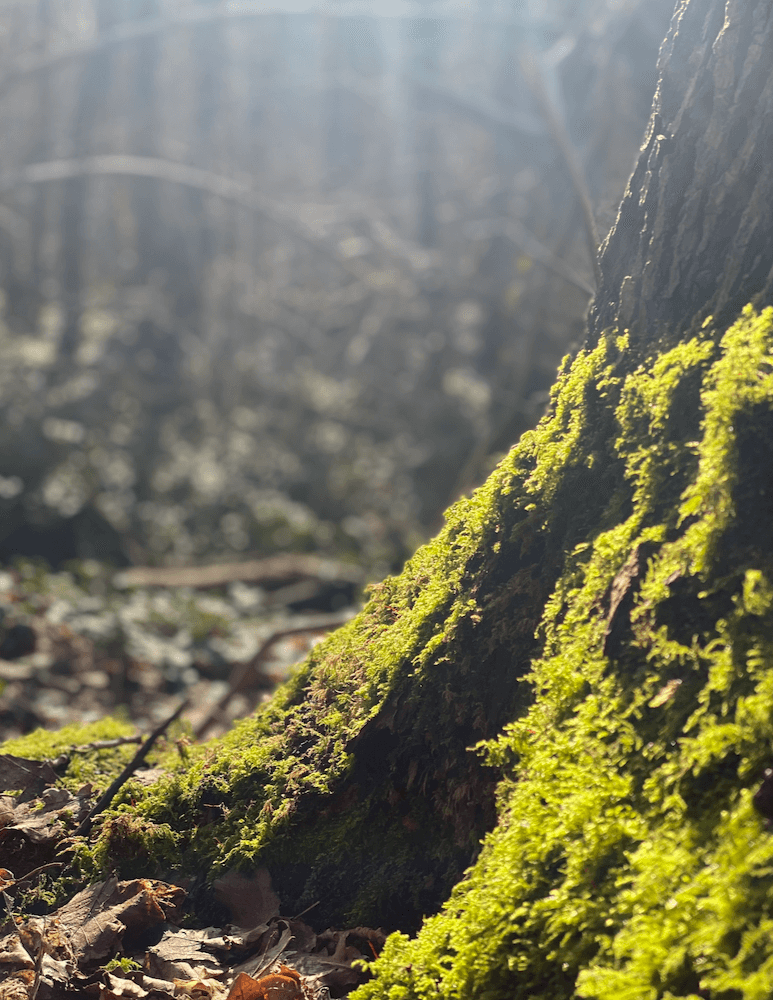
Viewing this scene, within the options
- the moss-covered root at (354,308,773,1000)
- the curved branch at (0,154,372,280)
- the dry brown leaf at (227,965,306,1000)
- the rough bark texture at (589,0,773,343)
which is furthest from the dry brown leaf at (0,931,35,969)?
the curved branch at (0,154,372,280)

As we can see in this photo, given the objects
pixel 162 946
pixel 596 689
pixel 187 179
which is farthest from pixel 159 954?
pixel 187 179

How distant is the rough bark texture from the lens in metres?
2.40

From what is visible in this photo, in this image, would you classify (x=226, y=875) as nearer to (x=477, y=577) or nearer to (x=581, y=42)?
(x=477, y=577)

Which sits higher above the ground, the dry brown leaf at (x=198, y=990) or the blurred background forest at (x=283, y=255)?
the blurred background forest at (x=283, y=255)

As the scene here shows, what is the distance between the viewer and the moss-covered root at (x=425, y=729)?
2.46 meters

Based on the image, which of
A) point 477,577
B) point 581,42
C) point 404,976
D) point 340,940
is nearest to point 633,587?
point 477,577

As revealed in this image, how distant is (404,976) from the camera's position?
6.93ft

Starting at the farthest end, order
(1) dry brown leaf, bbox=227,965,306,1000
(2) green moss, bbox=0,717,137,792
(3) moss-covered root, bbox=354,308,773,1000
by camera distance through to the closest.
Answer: (2) green moss, bbox=0,717,137,792, (1) dry brown leaf, bbox=227,965,306,1000, (3) moss-covered root, bbox=354,308,773,1000

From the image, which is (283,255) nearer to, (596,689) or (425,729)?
(425,729)

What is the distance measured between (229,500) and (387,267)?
5.44 m

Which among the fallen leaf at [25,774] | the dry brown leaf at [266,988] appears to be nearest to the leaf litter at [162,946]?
the dry brown leaf at [266,988]

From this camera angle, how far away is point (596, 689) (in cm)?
215

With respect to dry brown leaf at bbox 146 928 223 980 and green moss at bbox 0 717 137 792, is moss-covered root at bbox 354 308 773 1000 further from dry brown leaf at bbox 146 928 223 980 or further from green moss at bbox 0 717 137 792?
green moss at bbox 0 717 137 792

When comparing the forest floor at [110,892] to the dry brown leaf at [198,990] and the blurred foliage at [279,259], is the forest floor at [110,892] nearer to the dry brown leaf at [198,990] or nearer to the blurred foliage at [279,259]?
the dry brown leaf at [198,990]
